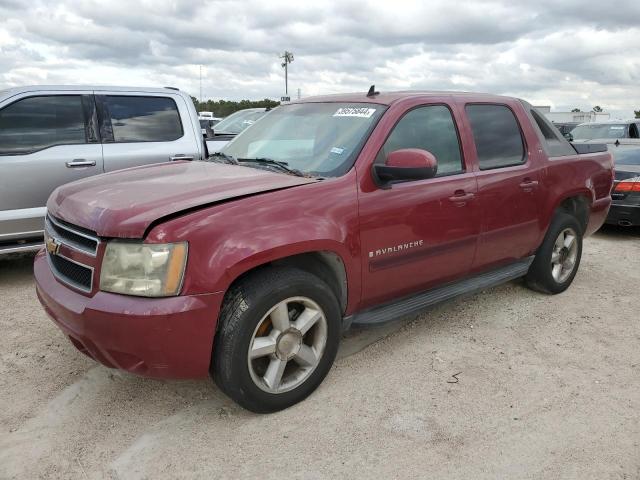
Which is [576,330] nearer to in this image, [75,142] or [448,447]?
[448,447]

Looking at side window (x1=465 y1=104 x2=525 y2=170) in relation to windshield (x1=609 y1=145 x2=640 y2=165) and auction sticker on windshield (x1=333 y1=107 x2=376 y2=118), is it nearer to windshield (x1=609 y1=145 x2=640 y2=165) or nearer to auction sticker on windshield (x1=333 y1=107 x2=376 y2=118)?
auction sticker on windshield (x1=333 y1=107 x2=376 y2=118)

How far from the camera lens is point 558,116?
41.0 metres

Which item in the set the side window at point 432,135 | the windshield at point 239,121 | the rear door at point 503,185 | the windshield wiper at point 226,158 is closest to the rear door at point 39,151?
the windshield wiper at point 226,158

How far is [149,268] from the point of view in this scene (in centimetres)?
249

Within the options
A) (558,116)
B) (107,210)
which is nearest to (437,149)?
(107,210)

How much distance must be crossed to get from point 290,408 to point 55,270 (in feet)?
4.99

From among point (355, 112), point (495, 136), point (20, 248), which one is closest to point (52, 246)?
point (355, 112)

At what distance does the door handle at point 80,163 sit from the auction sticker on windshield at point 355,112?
2.79m

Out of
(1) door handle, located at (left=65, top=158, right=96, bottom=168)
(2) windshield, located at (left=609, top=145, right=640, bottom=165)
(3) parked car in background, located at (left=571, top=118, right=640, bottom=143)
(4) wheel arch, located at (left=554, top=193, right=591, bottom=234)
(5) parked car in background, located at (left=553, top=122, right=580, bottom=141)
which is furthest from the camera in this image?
(3) parked car in background, located at (left=571, top=118, right=640, bottom=143)

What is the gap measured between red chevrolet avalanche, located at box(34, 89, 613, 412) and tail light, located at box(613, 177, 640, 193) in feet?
12.5

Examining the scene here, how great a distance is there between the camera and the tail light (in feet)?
24.5

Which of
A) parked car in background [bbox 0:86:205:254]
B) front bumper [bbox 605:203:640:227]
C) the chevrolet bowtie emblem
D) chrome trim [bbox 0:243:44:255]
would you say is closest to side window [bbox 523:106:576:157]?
front bumper [bbox 605:203:640:227]

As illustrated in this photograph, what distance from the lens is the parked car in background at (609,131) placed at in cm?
1142

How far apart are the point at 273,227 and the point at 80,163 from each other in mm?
3232
